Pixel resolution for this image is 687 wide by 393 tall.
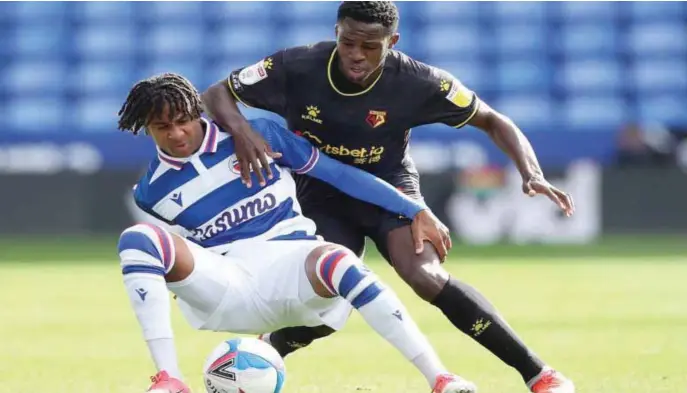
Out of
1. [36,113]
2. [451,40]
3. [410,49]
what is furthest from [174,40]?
[451,40]

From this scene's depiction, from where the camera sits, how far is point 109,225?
16.3m

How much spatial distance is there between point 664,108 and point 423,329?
43.1 feet

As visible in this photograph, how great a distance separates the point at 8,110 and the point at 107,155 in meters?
3.70

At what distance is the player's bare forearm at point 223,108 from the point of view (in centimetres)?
522

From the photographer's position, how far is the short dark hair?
16.2ft

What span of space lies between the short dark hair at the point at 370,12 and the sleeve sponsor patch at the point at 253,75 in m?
0.54

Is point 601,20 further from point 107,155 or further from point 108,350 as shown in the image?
point 108,350

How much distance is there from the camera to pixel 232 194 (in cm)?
506

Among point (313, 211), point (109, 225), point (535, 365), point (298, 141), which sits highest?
point (298, 141)

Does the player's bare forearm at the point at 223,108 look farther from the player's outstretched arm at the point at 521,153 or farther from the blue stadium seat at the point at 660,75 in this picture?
the blue stadium seat at the point at 660,75

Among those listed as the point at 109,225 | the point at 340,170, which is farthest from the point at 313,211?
the point at 109,225

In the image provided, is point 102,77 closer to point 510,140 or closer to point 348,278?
point 510,140

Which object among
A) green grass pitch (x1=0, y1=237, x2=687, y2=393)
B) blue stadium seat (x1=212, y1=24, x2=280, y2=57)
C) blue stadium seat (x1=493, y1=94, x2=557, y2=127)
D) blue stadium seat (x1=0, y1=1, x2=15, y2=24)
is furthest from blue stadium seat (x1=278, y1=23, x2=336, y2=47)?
green grass pitch (x1=0, y1=237, x2=687, y2=393)

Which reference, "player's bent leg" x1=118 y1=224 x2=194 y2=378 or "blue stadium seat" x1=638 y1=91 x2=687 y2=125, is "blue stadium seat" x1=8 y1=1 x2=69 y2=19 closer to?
"blue stadium seat" x1=638 y1=91 x2=687 y2=125
